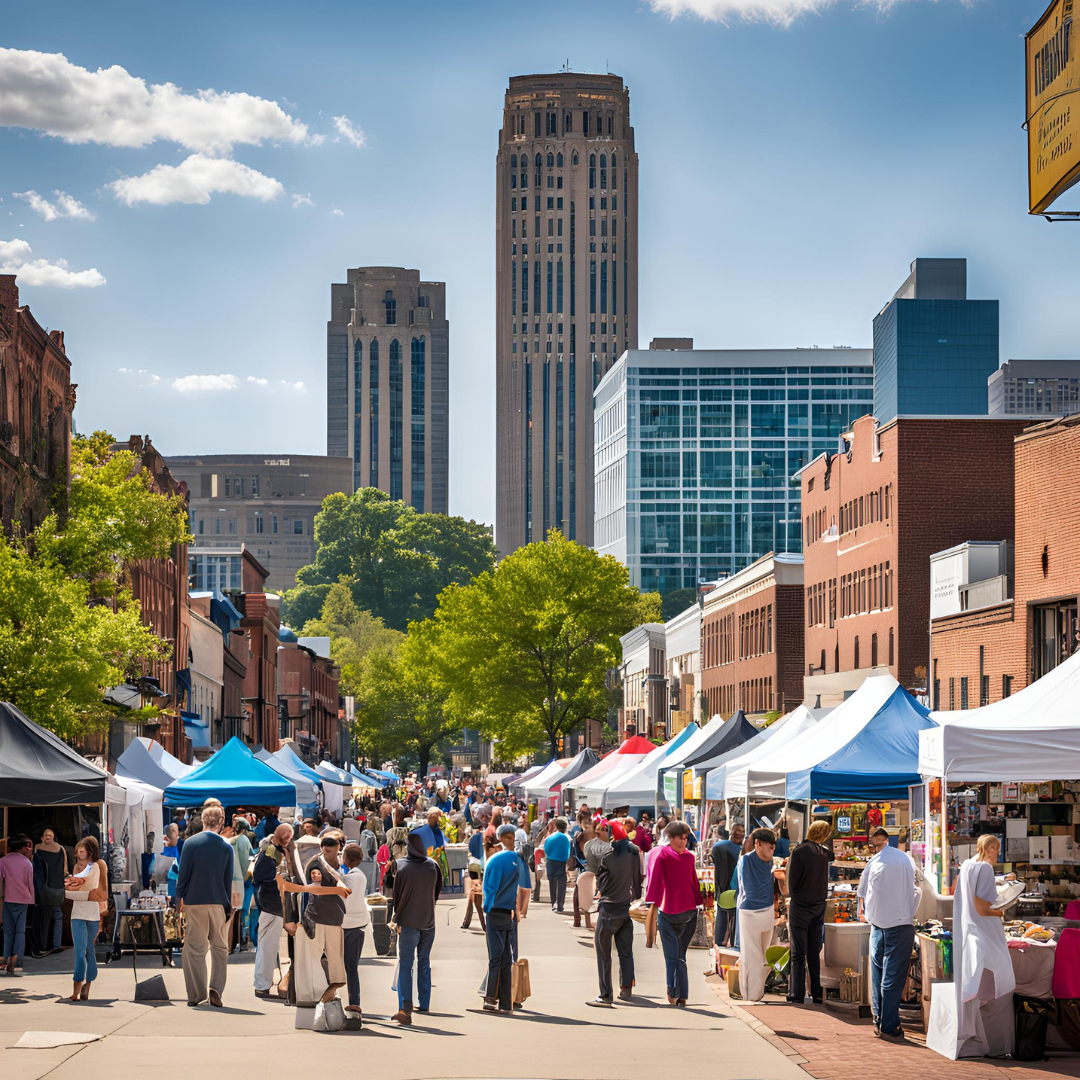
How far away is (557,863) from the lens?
3105 cm

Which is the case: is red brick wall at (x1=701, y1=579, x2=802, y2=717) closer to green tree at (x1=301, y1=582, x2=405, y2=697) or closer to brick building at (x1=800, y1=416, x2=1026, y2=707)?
brick building at (x1=800, y1=416, x2=1026, y2=707)

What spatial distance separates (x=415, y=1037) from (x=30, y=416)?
83.6 feet

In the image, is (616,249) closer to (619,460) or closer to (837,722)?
(619,460)

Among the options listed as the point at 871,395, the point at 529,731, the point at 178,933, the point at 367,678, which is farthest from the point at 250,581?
the point at 871,395

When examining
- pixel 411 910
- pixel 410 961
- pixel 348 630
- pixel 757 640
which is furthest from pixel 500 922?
pixel 348 630

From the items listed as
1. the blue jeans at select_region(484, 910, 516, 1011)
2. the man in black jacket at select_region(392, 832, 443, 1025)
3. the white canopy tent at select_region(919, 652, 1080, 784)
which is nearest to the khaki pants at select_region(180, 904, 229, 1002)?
the man in black jacket at select_region(392, 832, 443, 1025)

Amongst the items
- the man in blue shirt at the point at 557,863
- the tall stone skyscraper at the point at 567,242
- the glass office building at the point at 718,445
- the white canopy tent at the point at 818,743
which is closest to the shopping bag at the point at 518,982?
the white canopy tent at the point at 818,743

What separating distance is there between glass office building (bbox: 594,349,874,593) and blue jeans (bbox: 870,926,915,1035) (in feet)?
442

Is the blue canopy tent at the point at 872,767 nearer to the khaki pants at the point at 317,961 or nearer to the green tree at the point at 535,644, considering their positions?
→ the khaki pants at the point at 317,961

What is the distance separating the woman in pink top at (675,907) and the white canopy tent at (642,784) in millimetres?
17687

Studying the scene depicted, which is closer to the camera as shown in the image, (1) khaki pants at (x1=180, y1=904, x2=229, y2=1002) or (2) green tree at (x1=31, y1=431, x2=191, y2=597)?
(1) khaki pants at (x1=180, y1=904, x2=229, y2=1002)

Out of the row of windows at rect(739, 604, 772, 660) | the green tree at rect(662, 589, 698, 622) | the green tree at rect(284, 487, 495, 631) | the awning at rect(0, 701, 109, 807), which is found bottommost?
the awning at rect(0, 701, 109, 807)

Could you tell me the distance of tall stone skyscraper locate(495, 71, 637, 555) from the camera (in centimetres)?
19138

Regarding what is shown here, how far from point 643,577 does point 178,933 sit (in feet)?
431
